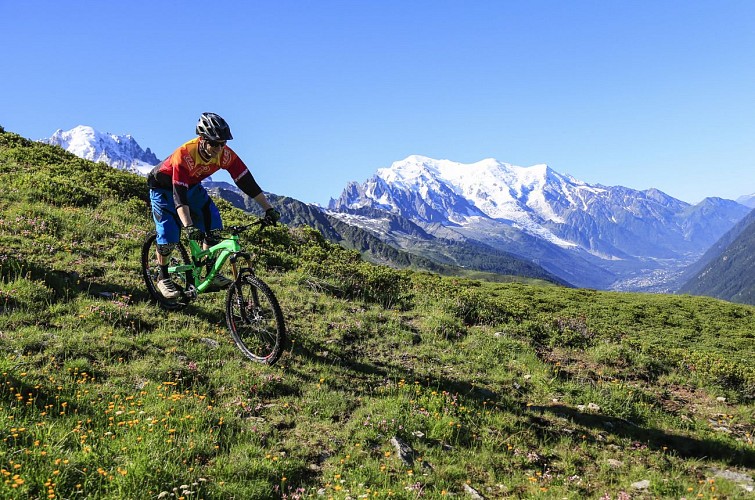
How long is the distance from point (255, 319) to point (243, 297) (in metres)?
0.51

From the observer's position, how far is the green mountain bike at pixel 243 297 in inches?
348

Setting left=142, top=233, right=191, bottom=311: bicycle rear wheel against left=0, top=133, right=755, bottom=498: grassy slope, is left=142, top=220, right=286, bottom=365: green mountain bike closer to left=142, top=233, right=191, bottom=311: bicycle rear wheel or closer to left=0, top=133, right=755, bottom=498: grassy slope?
left=0, top=133, right=755, bottom=498: grassy slope

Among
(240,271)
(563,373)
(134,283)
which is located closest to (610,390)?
(563,373)

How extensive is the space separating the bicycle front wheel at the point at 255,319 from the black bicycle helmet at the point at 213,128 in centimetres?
267

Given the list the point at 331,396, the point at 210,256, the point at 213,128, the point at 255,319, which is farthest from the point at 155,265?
the point at 331,396

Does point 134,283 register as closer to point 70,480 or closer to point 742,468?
point 70,480

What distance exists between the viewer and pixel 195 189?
1025 centimetres

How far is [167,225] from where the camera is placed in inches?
400

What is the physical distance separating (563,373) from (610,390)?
1.19 meters

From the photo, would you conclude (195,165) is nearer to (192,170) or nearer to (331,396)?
(192,170)

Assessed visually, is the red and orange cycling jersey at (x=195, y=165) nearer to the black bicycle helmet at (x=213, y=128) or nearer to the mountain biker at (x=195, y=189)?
the mountain biker at (x=195, y=189)

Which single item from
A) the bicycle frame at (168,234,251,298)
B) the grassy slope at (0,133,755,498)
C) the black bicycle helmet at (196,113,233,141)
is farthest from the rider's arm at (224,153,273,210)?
the grassy slope at (0,133,755,498)

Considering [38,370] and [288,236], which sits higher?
[288,236]

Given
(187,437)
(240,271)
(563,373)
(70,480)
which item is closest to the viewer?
(70,480)
